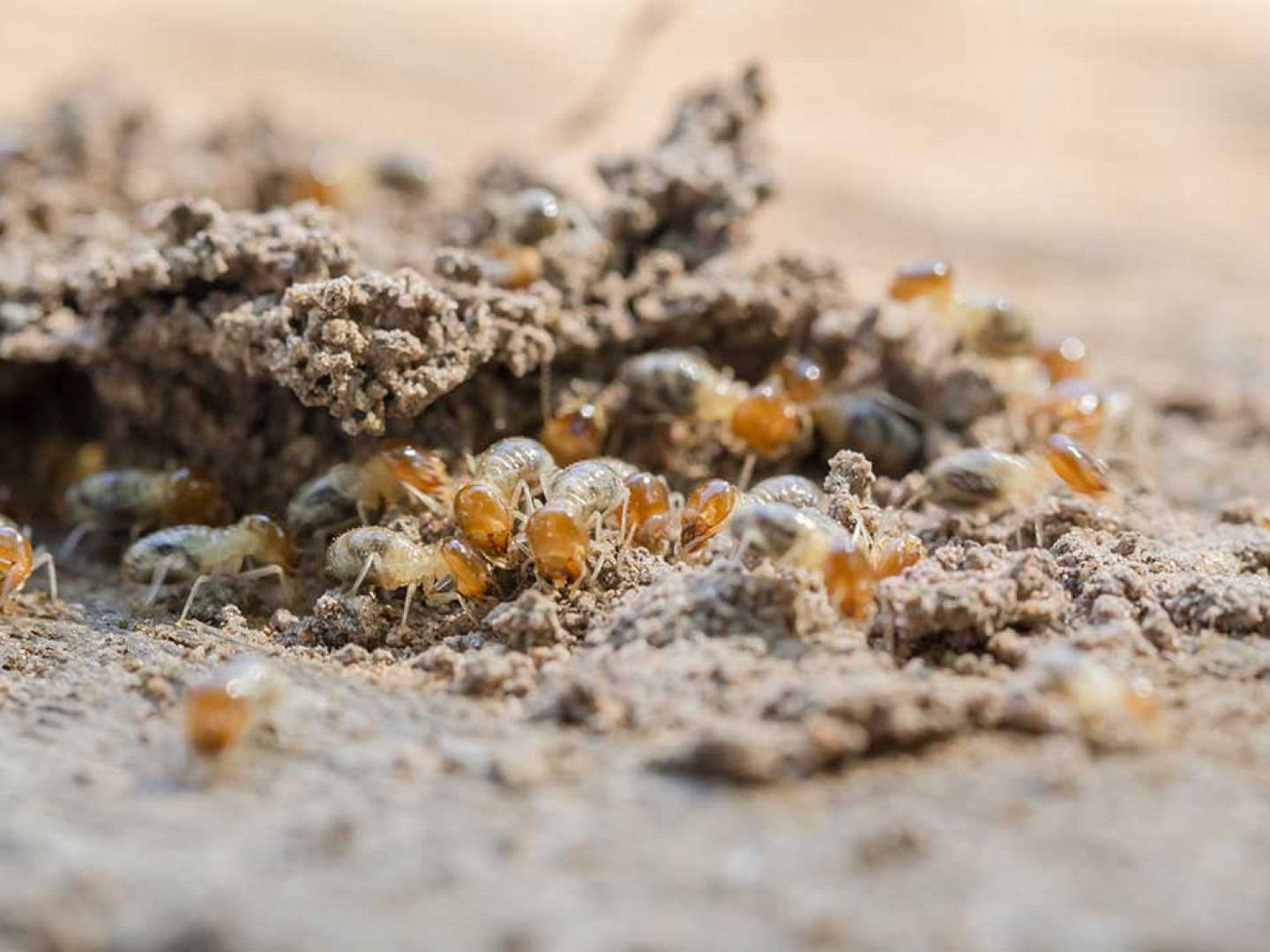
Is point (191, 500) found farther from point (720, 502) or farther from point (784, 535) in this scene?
point (784, 535)

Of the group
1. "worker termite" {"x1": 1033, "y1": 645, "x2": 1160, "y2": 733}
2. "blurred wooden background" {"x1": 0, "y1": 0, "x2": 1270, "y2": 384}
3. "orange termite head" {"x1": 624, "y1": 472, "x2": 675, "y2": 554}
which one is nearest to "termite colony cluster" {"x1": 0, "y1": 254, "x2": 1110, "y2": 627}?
"orange termite head" {"x1": 624, "y1": 472, "x2": 675, "y2": 554}

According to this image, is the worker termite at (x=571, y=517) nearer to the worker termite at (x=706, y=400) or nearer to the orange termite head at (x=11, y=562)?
the worker termite at (x=706, y=400)

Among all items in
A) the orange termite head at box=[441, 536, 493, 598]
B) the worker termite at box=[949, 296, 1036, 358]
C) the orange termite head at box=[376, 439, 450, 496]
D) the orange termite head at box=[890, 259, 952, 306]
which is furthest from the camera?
the orange termite head at box=[890, 259, 952, 306]

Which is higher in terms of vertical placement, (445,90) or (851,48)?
(851,48)

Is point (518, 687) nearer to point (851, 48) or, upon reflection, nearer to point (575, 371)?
point (575, 371)

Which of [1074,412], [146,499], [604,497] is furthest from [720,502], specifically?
[146,499]

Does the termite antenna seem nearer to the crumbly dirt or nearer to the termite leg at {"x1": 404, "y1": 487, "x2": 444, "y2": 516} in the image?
the crumbly dirt

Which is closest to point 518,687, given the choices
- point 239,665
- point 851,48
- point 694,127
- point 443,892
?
point 239,665
